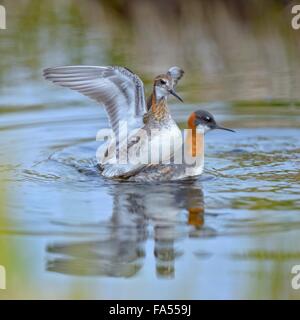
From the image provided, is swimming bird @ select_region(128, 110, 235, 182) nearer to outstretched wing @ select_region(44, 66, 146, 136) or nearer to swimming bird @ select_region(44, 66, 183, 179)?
swimming bird @ select_region(44, 66, 183, 179)

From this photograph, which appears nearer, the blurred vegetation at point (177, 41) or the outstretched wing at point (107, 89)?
the outstretched wing at point (107, 89)

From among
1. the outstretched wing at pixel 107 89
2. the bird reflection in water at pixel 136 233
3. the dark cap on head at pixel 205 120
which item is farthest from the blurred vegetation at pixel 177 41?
the bird reflection in water at pixel 136 233

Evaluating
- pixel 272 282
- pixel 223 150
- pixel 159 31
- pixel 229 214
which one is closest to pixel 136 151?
pixel 223 150

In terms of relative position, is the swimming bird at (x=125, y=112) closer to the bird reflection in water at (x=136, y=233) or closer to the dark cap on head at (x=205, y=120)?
the dark cap on head at (x=205, y=120)

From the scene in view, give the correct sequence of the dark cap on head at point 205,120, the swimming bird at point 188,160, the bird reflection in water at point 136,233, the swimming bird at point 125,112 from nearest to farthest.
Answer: the bird reflection in water at point 136,233
the swimming bird at point 188,160
the swimming bird at point 125,112
the dark cap on head at point 205,120

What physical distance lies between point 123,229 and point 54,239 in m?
0.60

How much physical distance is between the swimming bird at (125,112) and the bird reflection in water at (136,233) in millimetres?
527

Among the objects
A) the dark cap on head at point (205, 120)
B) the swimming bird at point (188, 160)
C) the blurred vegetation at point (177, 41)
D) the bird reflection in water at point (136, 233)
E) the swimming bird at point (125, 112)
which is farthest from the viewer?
the blurred vegetation at point (177, 41)

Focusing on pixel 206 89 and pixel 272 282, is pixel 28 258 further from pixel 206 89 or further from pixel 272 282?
pixel 206 89

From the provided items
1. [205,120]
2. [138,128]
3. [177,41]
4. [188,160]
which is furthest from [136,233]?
[177,41]

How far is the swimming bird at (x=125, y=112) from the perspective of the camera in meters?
9.34

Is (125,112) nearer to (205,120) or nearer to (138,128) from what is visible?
(138,128)

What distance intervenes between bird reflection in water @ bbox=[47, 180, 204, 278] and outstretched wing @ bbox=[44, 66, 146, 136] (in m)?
0.90

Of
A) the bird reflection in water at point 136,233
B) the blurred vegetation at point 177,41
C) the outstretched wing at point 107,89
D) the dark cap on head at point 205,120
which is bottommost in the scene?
the bird reflection in water at point 136,233
